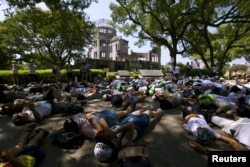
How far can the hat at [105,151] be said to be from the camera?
424 centimetres

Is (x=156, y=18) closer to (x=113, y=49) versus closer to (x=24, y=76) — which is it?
(x=24, y=76)

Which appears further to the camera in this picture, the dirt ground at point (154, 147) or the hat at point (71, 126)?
the hat at point (71, 126)

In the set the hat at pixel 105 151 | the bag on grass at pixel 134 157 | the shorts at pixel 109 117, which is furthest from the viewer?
the shorts at pixel 109 117

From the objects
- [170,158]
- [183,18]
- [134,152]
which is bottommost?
[170,158]

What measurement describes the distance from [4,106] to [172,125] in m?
4.96

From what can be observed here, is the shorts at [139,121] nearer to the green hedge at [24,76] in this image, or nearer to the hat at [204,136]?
the hat at [204,136]

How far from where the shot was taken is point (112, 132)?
479 centimetres

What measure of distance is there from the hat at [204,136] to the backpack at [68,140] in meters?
2.31

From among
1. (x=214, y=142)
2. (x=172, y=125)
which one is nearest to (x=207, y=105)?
(x=172, y=125)

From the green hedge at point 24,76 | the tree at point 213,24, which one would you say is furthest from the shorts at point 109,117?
the tree at point 213,24

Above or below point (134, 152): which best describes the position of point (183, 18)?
above

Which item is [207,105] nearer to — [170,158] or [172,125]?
[172,125]

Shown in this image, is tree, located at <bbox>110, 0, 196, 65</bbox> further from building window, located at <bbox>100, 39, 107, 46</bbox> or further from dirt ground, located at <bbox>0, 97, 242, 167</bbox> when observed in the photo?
building window, located at <bbox>100, 39, 107, 46</bbox>

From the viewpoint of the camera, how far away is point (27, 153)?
4.30 metres
